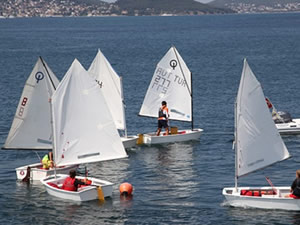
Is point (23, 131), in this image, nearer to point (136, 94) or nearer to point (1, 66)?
point (136, 94)

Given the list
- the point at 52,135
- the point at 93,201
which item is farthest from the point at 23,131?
the point at 93,201

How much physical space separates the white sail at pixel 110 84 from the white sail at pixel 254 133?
53.7 ft

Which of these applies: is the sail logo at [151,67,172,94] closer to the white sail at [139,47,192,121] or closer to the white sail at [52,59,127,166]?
the white sail at [139,47,192,121]

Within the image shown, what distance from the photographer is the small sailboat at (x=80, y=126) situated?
40.6 m

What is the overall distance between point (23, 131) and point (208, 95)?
39.3 meters

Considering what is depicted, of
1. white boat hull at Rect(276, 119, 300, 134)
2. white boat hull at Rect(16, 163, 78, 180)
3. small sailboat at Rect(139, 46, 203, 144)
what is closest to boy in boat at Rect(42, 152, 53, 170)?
white boat hull at Rect(16, 163, 78, 180)

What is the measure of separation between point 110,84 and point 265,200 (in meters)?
19.7

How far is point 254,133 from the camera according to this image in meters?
38.1

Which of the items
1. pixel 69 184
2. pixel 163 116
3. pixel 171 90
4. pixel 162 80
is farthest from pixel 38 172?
pixel 171 90

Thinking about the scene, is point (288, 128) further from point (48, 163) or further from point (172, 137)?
point (48, 163)

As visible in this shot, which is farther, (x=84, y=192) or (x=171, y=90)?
(x=171, y=90)

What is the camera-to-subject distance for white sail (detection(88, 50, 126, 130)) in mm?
52750

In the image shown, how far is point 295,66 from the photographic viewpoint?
115m

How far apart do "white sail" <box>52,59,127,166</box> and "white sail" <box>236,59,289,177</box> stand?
23.3 feet
